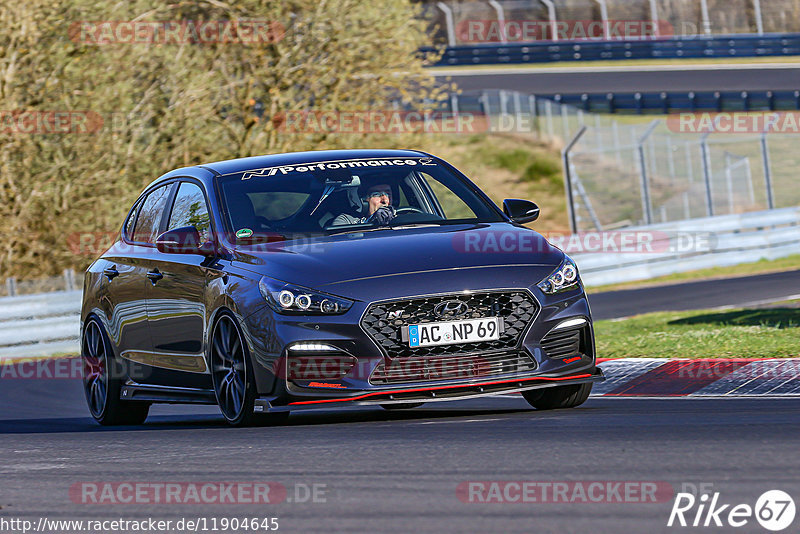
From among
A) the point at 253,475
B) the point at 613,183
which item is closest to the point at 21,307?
the point at 253,475

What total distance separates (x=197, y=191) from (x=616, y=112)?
3631cm

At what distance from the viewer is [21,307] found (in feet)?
61.3

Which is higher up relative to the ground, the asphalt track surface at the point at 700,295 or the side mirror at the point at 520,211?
the side mirror at the point at 520,211

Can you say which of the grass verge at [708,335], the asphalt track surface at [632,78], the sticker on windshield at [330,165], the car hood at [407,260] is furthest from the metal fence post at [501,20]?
the car hood at [407,260]

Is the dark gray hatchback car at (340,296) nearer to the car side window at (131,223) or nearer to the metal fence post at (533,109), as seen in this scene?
the car side window at (131,223)

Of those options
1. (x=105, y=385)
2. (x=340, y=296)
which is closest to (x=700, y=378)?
(x=340, y=296)

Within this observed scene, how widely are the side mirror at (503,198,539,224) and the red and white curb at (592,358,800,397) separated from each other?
1626 millimetres

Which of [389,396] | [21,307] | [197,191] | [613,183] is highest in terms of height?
[197,191]

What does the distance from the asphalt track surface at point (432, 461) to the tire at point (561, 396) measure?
0.10 meters

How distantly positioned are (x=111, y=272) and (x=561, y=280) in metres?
3.64

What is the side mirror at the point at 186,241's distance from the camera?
9.17 meters

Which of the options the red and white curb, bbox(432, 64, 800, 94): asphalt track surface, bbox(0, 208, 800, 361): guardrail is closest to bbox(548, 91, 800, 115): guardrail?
bbox(432, 64, 800, 94): asphalt track surface

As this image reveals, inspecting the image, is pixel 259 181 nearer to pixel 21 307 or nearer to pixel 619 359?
pixel 619 359

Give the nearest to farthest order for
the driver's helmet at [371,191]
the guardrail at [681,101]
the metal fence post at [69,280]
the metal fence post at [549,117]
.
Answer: the driver's helmet at [371,191], the metal fence post at [69,280], the metal fence post at [549,117], the guardrail at [681,101]
